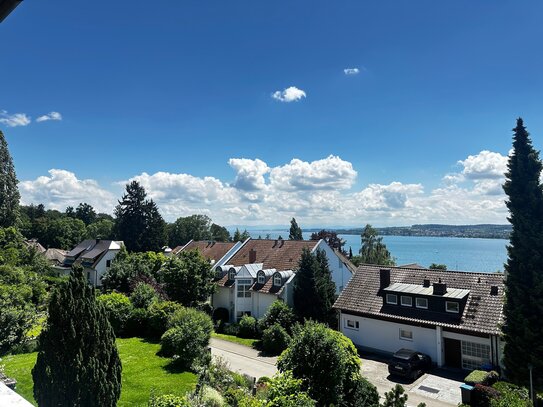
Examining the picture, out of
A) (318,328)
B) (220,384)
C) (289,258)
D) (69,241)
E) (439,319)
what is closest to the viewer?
(318,328)

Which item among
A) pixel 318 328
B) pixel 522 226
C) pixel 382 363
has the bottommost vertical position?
pixel 382 363

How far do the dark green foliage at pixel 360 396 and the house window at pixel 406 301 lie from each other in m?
13.1

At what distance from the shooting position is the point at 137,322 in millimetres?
29156

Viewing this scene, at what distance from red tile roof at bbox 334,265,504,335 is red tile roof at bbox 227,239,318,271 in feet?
21.1

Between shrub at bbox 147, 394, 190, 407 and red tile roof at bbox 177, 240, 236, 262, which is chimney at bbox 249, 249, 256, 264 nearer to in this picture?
red tile roof at bbox 177, 240, 236, 262

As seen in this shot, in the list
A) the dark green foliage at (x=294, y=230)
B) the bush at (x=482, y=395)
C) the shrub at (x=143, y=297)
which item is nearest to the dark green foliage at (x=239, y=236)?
the dark green foliage at (x=294, y=230)

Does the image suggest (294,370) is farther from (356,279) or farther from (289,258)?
(289,258)

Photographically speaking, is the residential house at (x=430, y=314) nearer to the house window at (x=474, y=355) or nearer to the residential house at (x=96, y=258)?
the house window at (x=474, y=355)

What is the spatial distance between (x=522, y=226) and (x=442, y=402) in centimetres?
939

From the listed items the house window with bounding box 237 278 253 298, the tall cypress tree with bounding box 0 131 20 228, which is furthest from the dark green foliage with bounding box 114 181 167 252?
the house window with bounding box 237 278 253 298

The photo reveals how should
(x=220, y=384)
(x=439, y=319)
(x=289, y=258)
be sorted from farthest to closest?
(x=289, y=258)
(x=439, y=319)
(x=220, y=384)

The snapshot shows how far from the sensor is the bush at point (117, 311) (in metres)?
28.3

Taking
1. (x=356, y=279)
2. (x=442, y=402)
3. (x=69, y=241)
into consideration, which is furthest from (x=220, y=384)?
(x=69, y=241)

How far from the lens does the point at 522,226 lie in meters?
17.7
